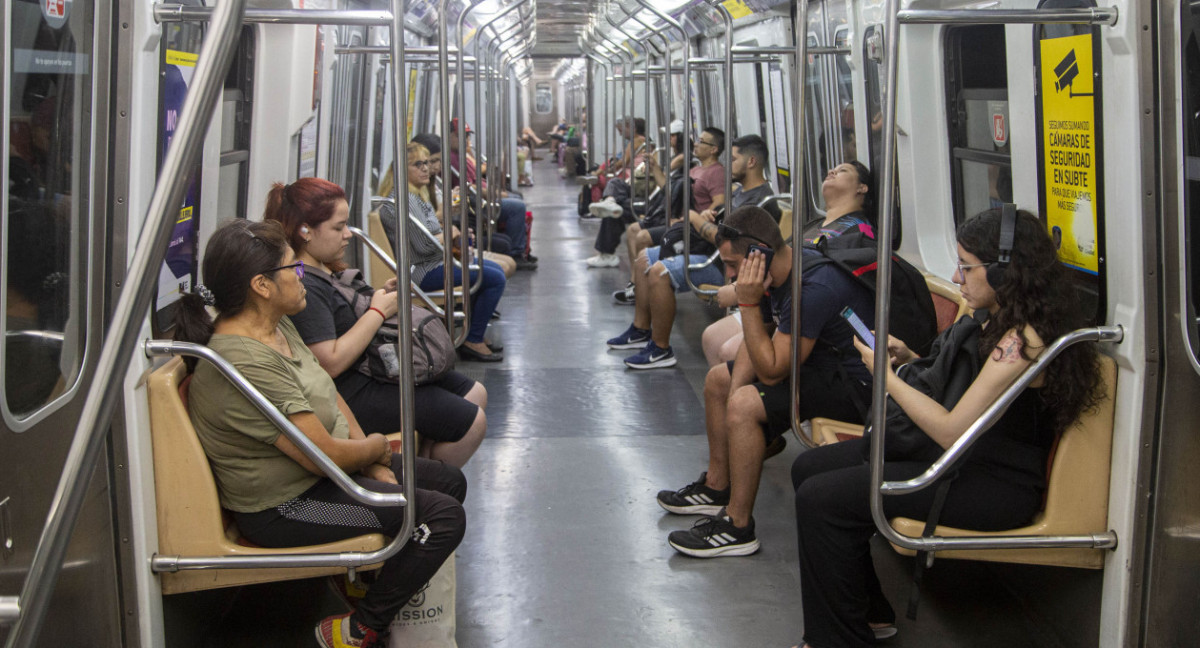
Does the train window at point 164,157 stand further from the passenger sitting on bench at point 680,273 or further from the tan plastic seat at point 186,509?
the passenger sitting on bench at point 680,273

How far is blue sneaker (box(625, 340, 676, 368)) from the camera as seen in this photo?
6648 mm

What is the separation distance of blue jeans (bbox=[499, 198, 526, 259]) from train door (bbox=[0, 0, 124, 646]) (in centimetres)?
754

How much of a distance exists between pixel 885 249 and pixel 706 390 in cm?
185

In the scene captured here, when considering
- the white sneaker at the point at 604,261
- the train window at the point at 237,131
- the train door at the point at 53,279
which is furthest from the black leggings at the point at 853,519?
the white sneaker at the point at 604,261

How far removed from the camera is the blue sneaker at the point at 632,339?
286 inches

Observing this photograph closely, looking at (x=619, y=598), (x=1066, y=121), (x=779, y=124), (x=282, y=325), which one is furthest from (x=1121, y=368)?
(x=779, y=124)

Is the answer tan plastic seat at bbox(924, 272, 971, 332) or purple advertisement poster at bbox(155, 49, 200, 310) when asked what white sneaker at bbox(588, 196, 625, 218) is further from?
purple advertisement poster at bbox(155, 49, 200, 310)

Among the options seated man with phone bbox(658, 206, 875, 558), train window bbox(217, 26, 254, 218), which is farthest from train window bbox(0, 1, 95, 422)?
seated man with phone bbox(658, 206, 875, 558)

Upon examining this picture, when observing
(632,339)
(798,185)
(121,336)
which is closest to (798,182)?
(798,185)

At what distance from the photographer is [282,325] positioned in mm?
3080

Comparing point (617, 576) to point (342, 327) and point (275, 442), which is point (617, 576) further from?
point (275, 442)

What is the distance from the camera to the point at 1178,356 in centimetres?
264

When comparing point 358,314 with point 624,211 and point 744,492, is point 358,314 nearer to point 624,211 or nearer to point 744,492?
point 744,492

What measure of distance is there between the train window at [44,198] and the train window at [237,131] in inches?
48.8
